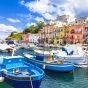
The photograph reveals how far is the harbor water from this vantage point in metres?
23.5

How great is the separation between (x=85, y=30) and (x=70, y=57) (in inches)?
1999

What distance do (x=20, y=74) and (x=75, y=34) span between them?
67999 millimetres

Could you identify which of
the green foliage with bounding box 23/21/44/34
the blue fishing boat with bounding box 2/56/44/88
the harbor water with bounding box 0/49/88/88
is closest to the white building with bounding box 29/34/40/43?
the green foliage with bounding box 23/21/44/34

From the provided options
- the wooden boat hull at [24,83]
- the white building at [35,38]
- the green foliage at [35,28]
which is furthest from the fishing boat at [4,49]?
the green foliage at [35,28]

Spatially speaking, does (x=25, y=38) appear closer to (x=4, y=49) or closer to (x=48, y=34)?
(x=48, y=34)

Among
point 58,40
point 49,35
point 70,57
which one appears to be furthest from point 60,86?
point 49,35

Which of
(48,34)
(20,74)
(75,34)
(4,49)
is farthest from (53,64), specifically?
(48,34)

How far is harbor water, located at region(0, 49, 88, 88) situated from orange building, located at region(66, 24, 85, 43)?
54.7m

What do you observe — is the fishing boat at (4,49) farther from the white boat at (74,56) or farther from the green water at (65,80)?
the green water at (65,80)

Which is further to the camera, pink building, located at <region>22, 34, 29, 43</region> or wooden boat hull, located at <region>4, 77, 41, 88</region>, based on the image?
pink building, located at <region>22, 34, 29, 43</region>

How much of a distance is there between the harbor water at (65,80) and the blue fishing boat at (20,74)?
1.12 metres

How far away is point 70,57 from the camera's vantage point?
1396 inches

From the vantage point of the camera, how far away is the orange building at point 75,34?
85.4 meters

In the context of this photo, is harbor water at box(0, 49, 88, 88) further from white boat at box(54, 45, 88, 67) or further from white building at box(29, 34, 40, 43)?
white building at box(29, 34, 40, 43)
